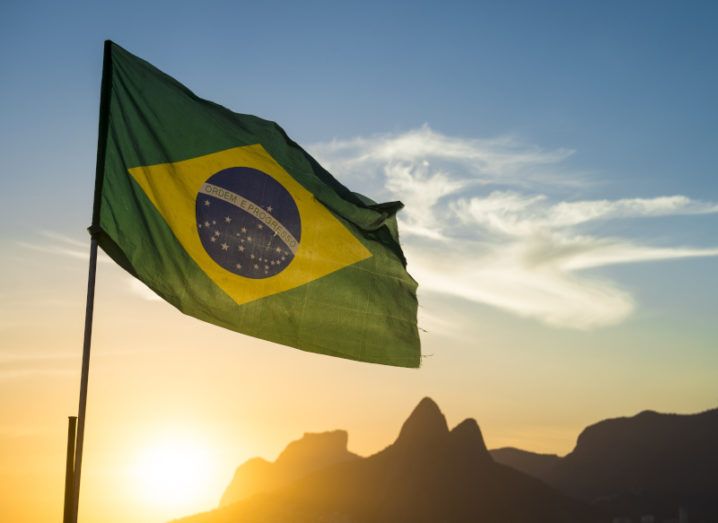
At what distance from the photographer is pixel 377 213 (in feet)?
35.7

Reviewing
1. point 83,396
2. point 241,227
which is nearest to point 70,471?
point 83,396


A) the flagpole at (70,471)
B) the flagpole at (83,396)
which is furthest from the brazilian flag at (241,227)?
the flagpole at (70,471)

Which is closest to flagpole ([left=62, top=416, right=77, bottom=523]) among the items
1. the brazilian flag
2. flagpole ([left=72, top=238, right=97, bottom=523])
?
flagpole ([left=72, top=238, right=97, bottom=523])

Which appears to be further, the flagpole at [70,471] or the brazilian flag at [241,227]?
the brazilian flag at [241,227]

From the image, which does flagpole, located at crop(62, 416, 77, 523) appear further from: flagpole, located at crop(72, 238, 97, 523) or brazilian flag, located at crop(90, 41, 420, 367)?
brazilian flag, located at crop(90, 41, 420, 367)

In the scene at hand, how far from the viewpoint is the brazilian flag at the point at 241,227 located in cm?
870

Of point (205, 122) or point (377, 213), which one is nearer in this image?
point (205, 122)

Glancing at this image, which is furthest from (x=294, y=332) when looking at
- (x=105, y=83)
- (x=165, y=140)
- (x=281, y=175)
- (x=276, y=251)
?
(x=105, y=83)

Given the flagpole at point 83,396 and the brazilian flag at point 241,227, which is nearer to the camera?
the flagpole at point 83,396

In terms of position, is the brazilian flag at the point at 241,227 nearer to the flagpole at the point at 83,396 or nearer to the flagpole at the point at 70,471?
the flagpole at the point at 83,396

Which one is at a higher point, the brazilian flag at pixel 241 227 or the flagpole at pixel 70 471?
the brazilian flag at pixel 241 227

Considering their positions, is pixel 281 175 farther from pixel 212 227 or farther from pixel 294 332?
pixel 294 332

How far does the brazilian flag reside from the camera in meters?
8.70

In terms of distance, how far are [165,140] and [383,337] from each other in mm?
3581
